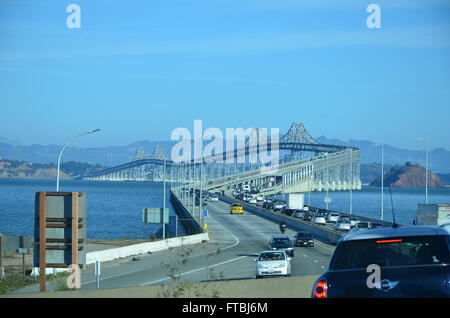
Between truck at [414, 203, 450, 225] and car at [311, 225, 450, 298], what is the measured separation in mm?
37818

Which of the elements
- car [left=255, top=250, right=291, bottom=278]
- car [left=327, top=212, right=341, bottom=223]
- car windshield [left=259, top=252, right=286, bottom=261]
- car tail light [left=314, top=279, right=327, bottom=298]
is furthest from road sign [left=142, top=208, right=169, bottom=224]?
car tail light [left=314, top=279, right=327, bottom=298]

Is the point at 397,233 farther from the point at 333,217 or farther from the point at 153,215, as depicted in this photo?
the point at 333,217

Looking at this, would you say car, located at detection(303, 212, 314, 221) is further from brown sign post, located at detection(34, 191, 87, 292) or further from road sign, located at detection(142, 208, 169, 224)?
brown sign post, located at detection(34, 191, 87, 292)

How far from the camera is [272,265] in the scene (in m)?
30.4

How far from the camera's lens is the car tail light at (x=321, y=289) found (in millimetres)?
8930

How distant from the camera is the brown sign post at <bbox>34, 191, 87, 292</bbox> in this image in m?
13.8

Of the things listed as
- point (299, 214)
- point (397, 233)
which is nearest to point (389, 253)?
point (397, 233)

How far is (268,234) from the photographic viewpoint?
66.1 meters

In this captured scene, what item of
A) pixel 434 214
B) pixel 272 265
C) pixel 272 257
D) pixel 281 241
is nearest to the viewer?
pixel 272 265

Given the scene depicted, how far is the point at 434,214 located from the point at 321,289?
137 feet

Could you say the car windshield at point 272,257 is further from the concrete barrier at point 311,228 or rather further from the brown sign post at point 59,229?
the brown sign post at point 59,229
